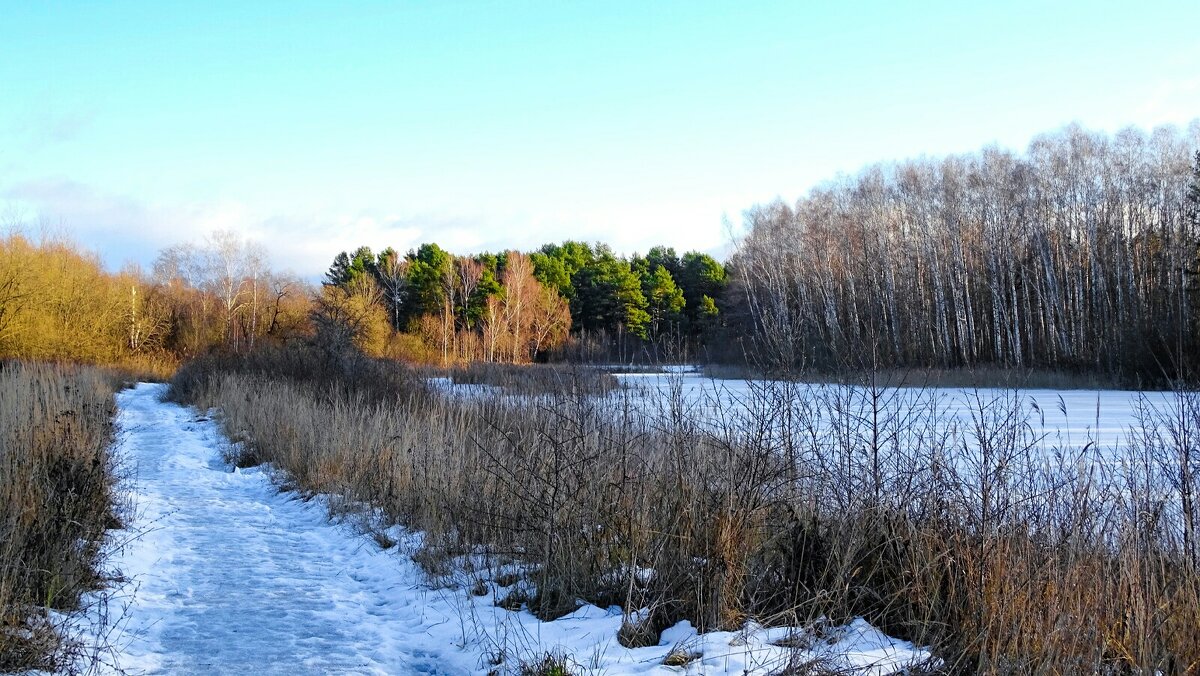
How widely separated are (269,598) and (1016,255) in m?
34.7

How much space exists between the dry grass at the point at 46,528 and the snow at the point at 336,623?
26cm

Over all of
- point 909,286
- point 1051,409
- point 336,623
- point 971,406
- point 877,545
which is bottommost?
point 336,623

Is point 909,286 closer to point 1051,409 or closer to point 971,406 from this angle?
point 1051,409

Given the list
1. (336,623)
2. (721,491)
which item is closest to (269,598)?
(336,623)

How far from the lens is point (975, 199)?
3347 centimetres

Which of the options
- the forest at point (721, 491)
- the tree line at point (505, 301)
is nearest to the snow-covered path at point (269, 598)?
the forest at point (721, 491)

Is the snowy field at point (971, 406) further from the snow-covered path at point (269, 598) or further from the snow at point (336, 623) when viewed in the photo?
the snow-covered path at point (269, 598)

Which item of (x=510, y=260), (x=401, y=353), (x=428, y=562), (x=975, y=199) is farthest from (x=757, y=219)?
(x=428, y=562)

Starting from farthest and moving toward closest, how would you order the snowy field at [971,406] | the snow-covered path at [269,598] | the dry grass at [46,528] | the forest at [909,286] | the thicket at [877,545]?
the forest at [909,286], the snowy field at [971,406], the snow-covered path at [269,598], the dry grass at [46,528], the thicket at [877,545]

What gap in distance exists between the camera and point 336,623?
455 cm

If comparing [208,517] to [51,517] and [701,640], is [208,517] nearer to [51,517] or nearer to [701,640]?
[51,517]

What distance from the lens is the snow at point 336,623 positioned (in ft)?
11.8

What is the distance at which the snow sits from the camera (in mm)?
3604

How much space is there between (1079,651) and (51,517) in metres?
5.47
